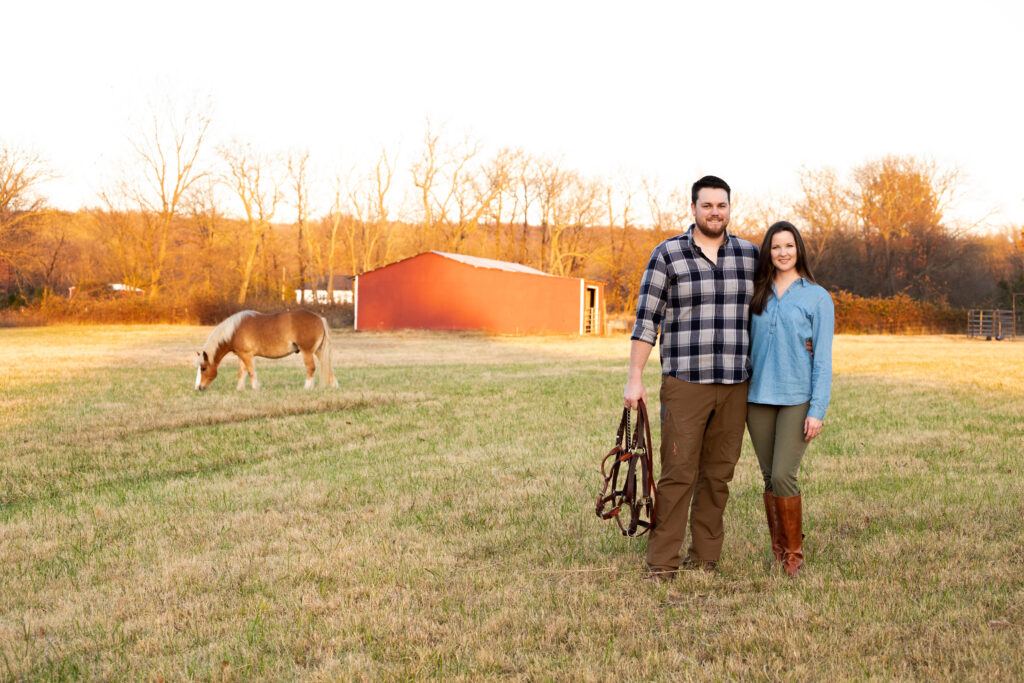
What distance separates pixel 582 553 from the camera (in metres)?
5.31

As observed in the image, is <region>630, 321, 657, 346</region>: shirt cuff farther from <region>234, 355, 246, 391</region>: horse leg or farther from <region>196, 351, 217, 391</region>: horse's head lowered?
<region>196, 351, 217, 391</region>: horse's head lowered

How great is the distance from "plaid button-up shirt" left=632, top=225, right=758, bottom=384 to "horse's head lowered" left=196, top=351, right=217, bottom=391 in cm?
1197

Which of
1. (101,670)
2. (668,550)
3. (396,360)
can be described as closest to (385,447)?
(668,550)

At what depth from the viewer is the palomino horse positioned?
15.2m

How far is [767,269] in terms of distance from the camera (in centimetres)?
468

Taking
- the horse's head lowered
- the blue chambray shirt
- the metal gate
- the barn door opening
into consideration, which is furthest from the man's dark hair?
the metal gate

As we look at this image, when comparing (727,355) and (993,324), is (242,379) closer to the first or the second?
(727,355)

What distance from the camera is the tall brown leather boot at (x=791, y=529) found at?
15.6ft

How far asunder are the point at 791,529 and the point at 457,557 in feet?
6.39

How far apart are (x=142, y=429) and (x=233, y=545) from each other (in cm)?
574

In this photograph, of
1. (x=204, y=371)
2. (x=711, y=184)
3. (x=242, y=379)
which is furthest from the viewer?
(x=242, y=379)

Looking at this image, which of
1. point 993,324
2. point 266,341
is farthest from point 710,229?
point 993,324

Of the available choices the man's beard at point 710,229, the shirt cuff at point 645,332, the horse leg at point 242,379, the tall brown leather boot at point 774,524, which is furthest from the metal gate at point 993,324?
the shirt cuff at point 645,332

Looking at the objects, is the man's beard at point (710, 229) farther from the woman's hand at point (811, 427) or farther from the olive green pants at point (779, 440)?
the woman's hand at point (811, 427)
